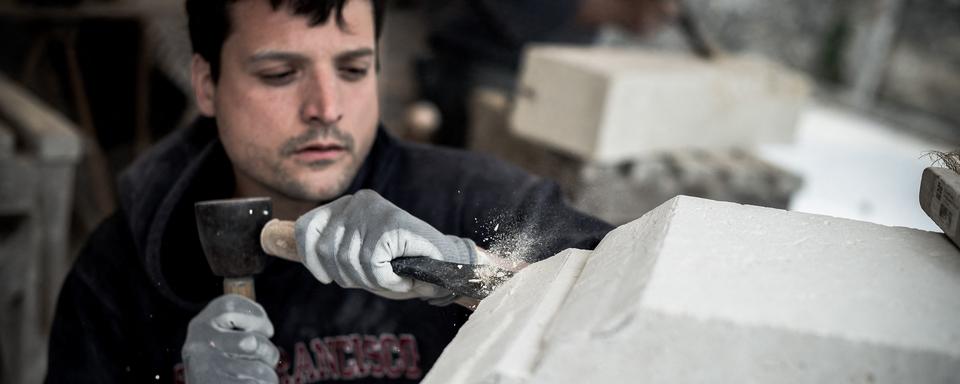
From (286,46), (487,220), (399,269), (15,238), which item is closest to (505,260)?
(399,269)

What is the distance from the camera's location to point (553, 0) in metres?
4.39

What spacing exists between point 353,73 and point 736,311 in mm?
1094

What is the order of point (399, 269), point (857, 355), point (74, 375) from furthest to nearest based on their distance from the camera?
point (74, 375), point (399, 269), point (857, 355)

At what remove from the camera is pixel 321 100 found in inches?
67.2

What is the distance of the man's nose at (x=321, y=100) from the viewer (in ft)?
5.60

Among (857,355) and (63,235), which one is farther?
(63,235)

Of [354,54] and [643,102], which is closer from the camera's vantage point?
[354,54]

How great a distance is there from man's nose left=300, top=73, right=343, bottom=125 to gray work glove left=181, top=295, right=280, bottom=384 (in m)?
0.39

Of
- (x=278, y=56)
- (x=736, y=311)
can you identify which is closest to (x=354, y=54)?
(x=278, y=56)

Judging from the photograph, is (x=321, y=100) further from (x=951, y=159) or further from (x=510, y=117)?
(x=510, y=117)

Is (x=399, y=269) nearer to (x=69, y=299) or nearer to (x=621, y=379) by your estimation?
(x=621, y=379)

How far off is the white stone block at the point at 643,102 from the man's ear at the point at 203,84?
1.78 metres

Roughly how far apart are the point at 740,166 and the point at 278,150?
2.44 metres

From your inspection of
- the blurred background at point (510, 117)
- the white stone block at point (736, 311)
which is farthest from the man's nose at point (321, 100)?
the blurred background at point (510, 117)
